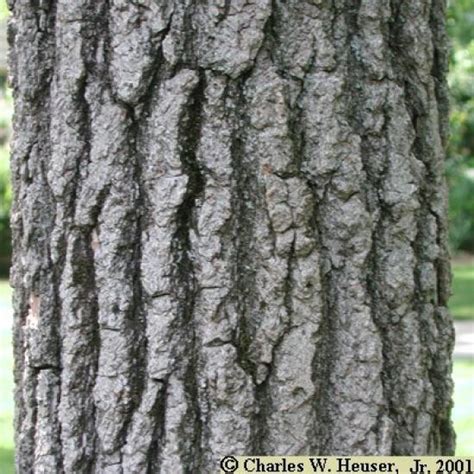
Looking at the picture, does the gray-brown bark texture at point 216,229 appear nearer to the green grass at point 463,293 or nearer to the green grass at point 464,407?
the green grass at point 464,407

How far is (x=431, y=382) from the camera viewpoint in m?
2.41

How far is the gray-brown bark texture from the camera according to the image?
7.14ft

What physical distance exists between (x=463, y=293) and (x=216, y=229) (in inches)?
514

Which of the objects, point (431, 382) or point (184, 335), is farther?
point (431, 382)

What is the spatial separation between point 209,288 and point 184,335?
10 centimetres

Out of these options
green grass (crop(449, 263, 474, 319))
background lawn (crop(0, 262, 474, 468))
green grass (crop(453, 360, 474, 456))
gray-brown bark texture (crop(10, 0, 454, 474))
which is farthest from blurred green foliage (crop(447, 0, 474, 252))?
gray-brown bark texture (crop(10, 0, 454, 474))

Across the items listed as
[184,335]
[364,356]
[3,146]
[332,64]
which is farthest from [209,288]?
[3,146]

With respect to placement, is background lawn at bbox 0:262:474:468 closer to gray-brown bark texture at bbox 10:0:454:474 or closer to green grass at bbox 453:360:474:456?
green grass at bbox 453:360:474:456

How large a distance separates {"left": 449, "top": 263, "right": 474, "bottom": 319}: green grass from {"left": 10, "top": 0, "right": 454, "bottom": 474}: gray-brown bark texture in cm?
938

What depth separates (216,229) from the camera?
7.15ft

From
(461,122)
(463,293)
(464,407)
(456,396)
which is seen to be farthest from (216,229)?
(463,293)

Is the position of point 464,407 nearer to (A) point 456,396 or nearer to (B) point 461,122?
(A) point 456,396

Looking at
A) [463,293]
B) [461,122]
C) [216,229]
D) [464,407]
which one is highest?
[461,122]

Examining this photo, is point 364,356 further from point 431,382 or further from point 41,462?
point 41,462
